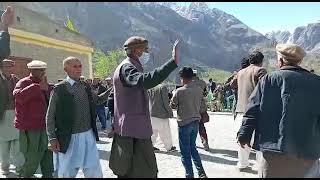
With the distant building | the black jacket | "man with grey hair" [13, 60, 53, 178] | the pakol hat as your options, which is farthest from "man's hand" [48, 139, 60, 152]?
the distant building

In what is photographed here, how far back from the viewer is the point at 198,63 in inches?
4862

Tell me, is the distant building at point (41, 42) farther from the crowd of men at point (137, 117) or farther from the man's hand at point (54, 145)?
the man's hand at point (54, 145)

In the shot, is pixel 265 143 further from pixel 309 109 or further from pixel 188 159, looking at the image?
pixel 188 159

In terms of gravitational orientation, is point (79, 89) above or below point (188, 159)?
above

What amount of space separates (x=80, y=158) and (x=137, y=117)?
3.19 feet

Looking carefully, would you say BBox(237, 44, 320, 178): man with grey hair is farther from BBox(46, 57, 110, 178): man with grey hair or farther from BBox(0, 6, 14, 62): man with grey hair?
BBox(0, 6, 14, 62): man with grey hair

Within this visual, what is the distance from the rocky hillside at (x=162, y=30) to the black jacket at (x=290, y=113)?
307 feet

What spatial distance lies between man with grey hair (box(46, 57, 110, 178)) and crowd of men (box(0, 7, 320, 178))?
11 millimetres

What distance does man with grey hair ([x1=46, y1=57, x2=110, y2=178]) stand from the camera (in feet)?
18.1

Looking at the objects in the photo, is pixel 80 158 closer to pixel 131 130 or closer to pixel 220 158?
pixel 131 130

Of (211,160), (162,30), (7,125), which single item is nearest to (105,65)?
(162,30)

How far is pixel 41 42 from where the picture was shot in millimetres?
19000

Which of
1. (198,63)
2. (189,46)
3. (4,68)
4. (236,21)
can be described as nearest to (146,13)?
(189,46)

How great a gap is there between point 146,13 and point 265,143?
14386 centimetres
